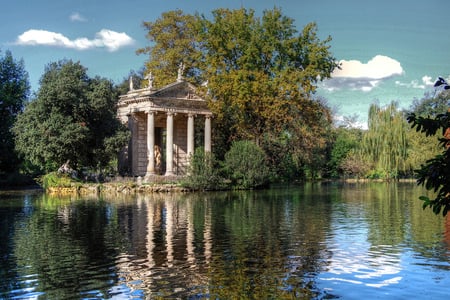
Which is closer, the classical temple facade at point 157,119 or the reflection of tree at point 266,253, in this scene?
the reflection of tree at point 266,253

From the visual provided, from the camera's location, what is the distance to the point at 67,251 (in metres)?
14.7

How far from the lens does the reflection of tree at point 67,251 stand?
35.9 feet

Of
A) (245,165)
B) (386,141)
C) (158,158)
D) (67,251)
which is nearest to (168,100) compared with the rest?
(158,158)

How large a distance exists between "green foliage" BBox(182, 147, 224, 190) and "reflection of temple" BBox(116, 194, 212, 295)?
18.1 m

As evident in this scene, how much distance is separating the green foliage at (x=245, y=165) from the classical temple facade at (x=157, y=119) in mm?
4542

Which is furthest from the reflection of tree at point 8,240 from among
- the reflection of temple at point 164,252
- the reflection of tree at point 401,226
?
the reflection of tree at point 401,226

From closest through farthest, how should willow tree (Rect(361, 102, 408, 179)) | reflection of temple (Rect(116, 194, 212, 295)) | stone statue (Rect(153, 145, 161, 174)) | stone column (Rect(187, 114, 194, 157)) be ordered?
reflection of temple (Rect(116, 194, 212, 295)) → stone column (Rect(187, 114, 194, 157)) → stone statue (Rect(153, 145, 161, 174)) → willow tree (Rect(361, 102, 408, 179))

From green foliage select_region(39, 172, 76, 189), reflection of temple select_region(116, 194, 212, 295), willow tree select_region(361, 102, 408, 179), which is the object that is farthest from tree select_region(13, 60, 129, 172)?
willow tree select_region(361, 102, 408, 179)

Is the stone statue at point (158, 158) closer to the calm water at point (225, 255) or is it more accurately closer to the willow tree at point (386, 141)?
the willow tree at point (386, 141)

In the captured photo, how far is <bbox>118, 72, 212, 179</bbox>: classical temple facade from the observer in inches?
1854

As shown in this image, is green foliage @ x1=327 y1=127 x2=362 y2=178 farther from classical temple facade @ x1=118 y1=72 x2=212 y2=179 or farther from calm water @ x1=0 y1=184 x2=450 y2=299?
calm water @ x1=0 y1=184 x2=450 y2=299

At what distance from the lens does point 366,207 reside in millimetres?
28078

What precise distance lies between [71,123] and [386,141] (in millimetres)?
36101

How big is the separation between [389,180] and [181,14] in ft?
100
